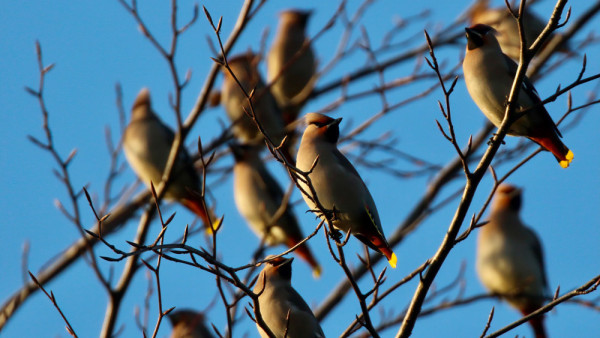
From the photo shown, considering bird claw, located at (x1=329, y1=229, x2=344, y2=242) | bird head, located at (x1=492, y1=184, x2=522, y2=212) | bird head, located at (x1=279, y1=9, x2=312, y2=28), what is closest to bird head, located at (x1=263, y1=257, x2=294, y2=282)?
bird claw, located at (x1=329, y1=229, x2=344, y2=242)

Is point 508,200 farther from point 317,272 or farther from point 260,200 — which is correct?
point 260,200

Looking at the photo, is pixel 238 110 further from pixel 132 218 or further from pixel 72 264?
pixel 72 264

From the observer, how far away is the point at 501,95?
3857 millimetres

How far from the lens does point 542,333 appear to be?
22.7 feet

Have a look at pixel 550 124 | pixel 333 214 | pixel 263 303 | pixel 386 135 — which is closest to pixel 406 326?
pixel 333 214

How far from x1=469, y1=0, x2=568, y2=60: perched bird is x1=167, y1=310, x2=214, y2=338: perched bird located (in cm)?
393

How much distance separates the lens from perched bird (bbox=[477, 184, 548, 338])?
7613mm

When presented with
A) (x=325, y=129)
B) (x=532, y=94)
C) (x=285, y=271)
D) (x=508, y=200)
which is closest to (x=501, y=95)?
(x=532, y=94)

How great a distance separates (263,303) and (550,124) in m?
1.55

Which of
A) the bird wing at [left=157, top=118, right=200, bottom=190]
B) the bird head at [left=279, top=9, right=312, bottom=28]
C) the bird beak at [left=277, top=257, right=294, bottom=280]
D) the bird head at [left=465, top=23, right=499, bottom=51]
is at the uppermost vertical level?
the bird head at [left=279, top=9, right=312, bottom=28]

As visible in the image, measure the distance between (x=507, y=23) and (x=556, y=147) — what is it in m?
4.81

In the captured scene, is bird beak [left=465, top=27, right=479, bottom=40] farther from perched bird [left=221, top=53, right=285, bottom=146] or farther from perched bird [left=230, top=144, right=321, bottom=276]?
perched bird [left=221, top=53, right=285, bottom=146]

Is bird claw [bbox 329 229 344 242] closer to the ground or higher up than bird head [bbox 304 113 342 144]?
closer to the ground

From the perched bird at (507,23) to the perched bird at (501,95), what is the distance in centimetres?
403
